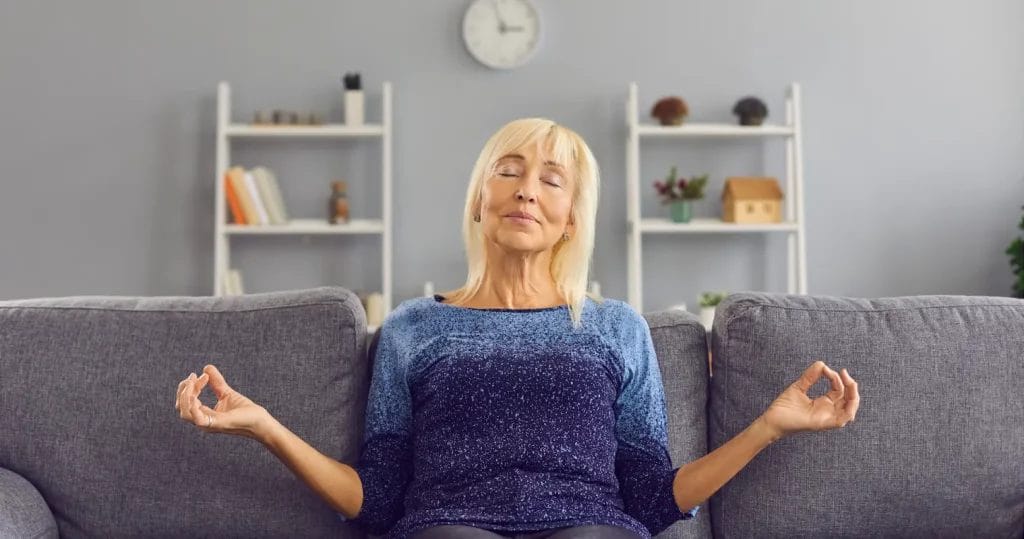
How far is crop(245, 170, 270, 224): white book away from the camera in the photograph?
3920 millimetres

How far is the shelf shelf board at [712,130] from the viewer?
393cm

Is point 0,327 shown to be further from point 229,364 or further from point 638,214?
point 638,214

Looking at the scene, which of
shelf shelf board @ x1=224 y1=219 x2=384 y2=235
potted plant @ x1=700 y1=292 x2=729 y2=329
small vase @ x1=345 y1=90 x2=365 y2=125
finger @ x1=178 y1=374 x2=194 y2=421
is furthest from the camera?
small vase @ x1=345 y1=90 x2=365 y2=125

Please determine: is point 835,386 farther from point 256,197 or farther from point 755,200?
point 256,197

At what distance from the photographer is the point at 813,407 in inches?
61.3

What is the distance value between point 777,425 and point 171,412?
98 centimetres

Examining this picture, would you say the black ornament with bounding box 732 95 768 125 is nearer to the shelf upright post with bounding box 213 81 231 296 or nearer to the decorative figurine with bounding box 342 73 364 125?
the decorative figurine with bounding box 342 73 364 125

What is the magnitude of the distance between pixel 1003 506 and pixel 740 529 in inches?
17.7

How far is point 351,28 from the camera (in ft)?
13.6

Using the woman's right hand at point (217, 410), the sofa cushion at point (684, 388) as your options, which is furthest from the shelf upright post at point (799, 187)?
the woman's right hand at point (217, 410)

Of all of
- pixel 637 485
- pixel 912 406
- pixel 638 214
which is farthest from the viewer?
pixel 638 214

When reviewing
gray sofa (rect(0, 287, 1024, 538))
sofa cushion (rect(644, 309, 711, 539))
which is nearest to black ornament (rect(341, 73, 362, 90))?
gray sofa (rect(0, 287, 1024, 538))

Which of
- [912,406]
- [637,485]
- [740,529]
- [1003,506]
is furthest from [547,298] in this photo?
[1003,506]

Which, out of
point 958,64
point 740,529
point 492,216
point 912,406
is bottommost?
point 740,529
